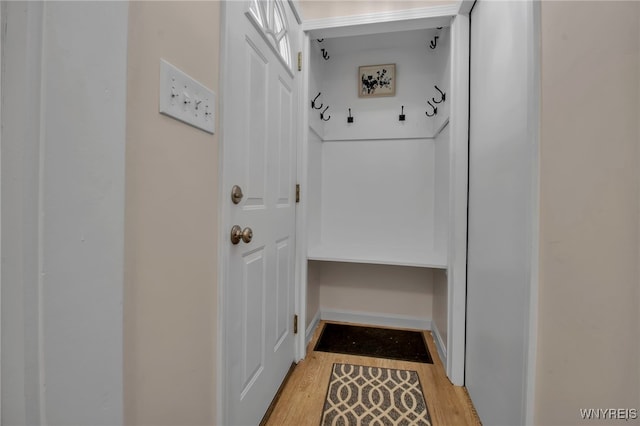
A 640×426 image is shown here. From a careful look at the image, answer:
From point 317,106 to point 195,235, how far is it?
1.74 m

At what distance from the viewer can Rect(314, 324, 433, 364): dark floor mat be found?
70.3 inches

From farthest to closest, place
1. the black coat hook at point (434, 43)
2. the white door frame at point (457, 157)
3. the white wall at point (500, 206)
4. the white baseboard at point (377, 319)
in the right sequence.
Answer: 1. the white baseboard at point (377, 319)
2. the black coat hook at point (434, 43)
3. the white door frame at point (457, 157)
4. the white wall at point (500, 206)

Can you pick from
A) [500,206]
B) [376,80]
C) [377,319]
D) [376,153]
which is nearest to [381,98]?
[376,80]

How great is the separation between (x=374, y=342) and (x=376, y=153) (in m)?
1.43

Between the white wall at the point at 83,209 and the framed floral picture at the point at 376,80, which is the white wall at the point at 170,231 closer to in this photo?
the white wall at the point at 83,209

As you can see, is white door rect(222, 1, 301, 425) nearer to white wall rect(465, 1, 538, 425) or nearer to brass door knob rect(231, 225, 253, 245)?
brass door knob rect(231, 225, 253, 245)

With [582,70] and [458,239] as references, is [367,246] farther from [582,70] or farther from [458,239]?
[582,70]

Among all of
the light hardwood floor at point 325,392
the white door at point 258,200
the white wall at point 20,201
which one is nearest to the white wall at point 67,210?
the white wall at point 20,201

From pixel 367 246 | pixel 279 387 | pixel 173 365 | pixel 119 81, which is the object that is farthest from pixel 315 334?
pixel 119 81

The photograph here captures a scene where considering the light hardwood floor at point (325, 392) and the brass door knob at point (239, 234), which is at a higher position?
the brass door knob at point (239, 234)

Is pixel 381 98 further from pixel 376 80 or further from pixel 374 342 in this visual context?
pixel 374 342

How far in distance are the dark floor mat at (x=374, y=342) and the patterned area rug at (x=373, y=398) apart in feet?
0.57

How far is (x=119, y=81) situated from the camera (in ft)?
1.62

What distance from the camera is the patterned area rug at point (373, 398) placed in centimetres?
125
